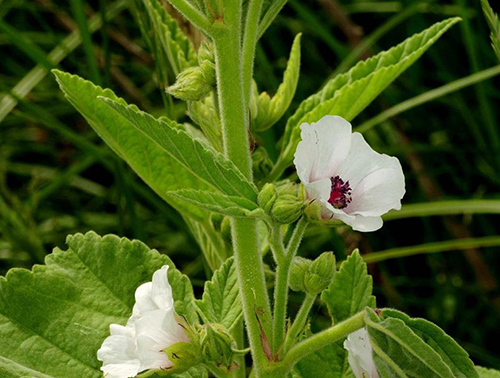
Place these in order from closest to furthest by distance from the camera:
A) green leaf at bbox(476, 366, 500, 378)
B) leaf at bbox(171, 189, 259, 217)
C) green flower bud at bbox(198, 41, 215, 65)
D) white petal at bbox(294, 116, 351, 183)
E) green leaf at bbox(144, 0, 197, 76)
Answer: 1. leaf at bbox(171, 189, 259, 217)
2. white petal at bbox(294, 116, 351, 183)
3. green flower bud at bbox(198, 41, 215, 65)
4. green leaf at bbox(476, 366, 500, 378)
5. green leaf at bbox(144, 0, 197, 76)

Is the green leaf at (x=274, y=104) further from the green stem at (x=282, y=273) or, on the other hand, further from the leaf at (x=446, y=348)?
the leaf at (x=446, y=348)

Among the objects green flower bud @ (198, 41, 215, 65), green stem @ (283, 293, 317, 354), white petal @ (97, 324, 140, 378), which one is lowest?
green stem @ (283, 293, 317, 354)

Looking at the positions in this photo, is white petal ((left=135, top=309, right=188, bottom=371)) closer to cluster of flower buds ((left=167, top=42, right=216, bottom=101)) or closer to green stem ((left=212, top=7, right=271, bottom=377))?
green stem ((left=212, top=7, right=271, bottom=377))

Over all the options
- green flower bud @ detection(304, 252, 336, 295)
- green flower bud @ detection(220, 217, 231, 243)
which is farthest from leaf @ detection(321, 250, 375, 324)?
green flower bud @ detection(220, 217, 231, 243)

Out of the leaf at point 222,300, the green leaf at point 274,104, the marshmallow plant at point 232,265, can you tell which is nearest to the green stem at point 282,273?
the marshmallow plant at point 232,265

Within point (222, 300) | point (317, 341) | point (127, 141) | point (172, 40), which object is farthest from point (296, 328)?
point (172, 40)

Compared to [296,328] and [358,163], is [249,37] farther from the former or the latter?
[296,328]
